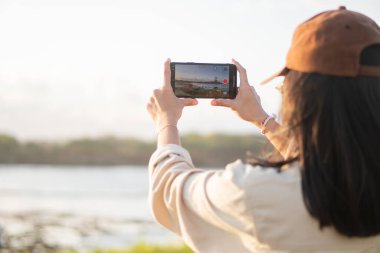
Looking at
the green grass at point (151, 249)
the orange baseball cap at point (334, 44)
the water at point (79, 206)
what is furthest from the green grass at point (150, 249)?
the orange baseball cap at point (334, 44)

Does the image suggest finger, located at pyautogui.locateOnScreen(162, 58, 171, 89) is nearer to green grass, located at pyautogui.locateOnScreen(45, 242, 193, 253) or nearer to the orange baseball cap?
the orange baseball cap

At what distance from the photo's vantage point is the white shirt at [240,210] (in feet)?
3.83

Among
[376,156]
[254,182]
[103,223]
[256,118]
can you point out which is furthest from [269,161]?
[103,223]

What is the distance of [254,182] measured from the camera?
1.17 meters

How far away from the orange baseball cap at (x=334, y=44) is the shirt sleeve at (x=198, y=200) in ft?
0.71

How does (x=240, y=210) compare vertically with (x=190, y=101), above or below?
below

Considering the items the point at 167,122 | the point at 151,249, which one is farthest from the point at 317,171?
the point at 151,249

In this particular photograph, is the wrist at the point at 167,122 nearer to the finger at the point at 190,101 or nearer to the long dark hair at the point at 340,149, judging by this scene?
the finger at the point at 190,101

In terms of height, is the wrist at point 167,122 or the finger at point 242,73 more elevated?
the finger at point 242,73

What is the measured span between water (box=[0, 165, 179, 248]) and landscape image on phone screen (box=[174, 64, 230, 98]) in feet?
14.0

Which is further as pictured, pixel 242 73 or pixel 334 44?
pixel 242 73

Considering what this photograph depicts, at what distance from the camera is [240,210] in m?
1.17

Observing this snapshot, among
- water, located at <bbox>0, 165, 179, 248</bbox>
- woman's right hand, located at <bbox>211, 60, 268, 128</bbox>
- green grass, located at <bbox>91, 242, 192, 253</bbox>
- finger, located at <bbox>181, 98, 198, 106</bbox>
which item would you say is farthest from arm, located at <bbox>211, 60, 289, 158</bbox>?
water, located at <bbox>0, 165, 179, 248</bbox>

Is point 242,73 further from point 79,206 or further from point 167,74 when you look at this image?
point 79,206
